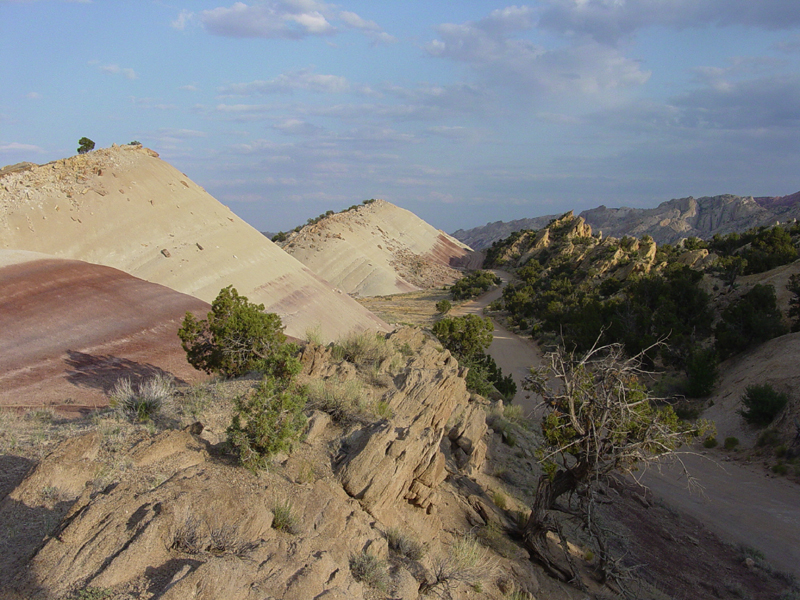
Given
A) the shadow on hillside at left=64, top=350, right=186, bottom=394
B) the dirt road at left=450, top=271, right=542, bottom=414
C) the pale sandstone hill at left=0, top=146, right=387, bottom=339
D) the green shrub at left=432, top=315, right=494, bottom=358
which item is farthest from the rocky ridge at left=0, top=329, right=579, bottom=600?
the pale sandstone hill at left=0, top=146, right=387, bottom=339

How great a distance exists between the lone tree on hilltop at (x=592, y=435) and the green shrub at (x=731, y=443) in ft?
38.6

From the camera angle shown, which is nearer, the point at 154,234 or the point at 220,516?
the point at 220,516

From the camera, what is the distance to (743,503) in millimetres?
14461

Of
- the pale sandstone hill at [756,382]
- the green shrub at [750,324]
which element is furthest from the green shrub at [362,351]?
the green shrub at [750,324]

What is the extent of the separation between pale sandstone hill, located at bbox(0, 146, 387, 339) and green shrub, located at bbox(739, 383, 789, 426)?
18196 mm

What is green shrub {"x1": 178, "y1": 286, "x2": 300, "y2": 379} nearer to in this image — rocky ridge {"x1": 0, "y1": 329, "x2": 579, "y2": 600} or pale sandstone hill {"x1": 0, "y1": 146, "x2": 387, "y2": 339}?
rocky ridge {"x1": 0, "y1": 329, "x2": 579, "y2": 600}

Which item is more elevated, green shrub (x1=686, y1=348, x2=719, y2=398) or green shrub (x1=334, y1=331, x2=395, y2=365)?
green shrub (x1=334, y1=331, x2=395, y2=365)

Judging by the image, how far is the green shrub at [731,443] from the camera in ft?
59.4

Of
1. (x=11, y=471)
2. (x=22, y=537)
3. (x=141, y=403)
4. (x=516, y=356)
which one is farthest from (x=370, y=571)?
(x=516, y=356)

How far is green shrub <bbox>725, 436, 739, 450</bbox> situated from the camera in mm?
18109

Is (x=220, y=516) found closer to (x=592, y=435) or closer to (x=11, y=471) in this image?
(x=11, y=471)

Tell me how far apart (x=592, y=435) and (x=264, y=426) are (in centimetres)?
522

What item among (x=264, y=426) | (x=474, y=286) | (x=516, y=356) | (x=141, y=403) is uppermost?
(x=474, y=286)

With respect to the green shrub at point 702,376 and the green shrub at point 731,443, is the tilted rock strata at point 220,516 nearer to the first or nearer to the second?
the green shrub at point 731,443
